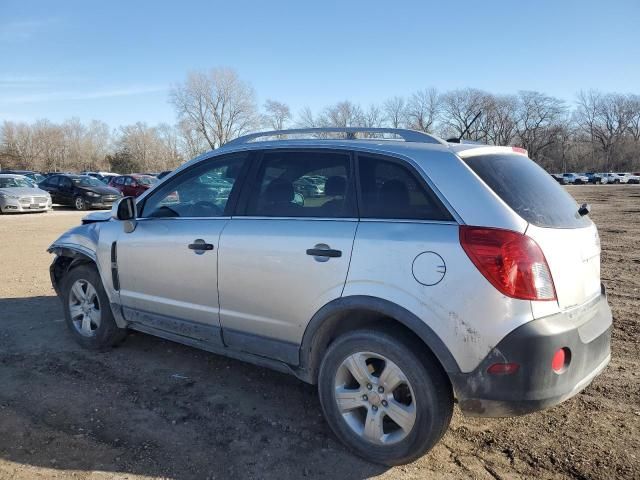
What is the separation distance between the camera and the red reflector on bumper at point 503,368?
2.35 meters

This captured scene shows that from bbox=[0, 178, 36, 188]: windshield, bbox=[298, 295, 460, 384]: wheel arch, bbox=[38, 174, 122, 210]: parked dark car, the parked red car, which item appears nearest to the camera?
bbox=[298, 295, 460, 384]: wheel arch

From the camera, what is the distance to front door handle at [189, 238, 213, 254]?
3.42 m

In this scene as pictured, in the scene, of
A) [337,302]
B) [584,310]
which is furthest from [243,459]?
[584,310]

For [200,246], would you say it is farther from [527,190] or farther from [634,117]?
[634,117]

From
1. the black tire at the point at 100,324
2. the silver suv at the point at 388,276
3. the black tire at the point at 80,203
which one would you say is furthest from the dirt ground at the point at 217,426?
the black tire at the point at 80,203

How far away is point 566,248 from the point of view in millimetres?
2566

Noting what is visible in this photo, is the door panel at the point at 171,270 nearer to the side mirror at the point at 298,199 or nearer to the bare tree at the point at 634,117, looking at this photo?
the side mirror at the point at 298,199

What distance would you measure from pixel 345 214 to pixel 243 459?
1524 millimetres

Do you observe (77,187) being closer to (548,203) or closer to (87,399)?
(87,399)

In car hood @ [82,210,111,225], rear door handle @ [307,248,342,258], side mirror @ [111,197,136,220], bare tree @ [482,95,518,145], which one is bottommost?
rear door handle @ [307,248,342,258]

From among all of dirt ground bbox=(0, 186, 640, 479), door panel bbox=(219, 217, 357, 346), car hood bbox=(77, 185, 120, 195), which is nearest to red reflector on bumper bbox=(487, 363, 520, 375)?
dirt ground bbox=(0, 186, 640, 479)

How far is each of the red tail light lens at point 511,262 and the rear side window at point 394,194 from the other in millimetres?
221

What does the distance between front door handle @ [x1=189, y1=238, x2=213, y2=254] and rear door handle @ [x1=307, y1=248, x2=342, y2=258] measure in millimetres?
863

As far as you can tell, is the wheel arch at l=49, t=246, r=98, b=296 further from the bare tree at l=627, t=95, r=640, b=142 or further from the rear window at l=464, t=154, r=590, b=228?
the bare tree at l=627, t=95, r=640, b=142
